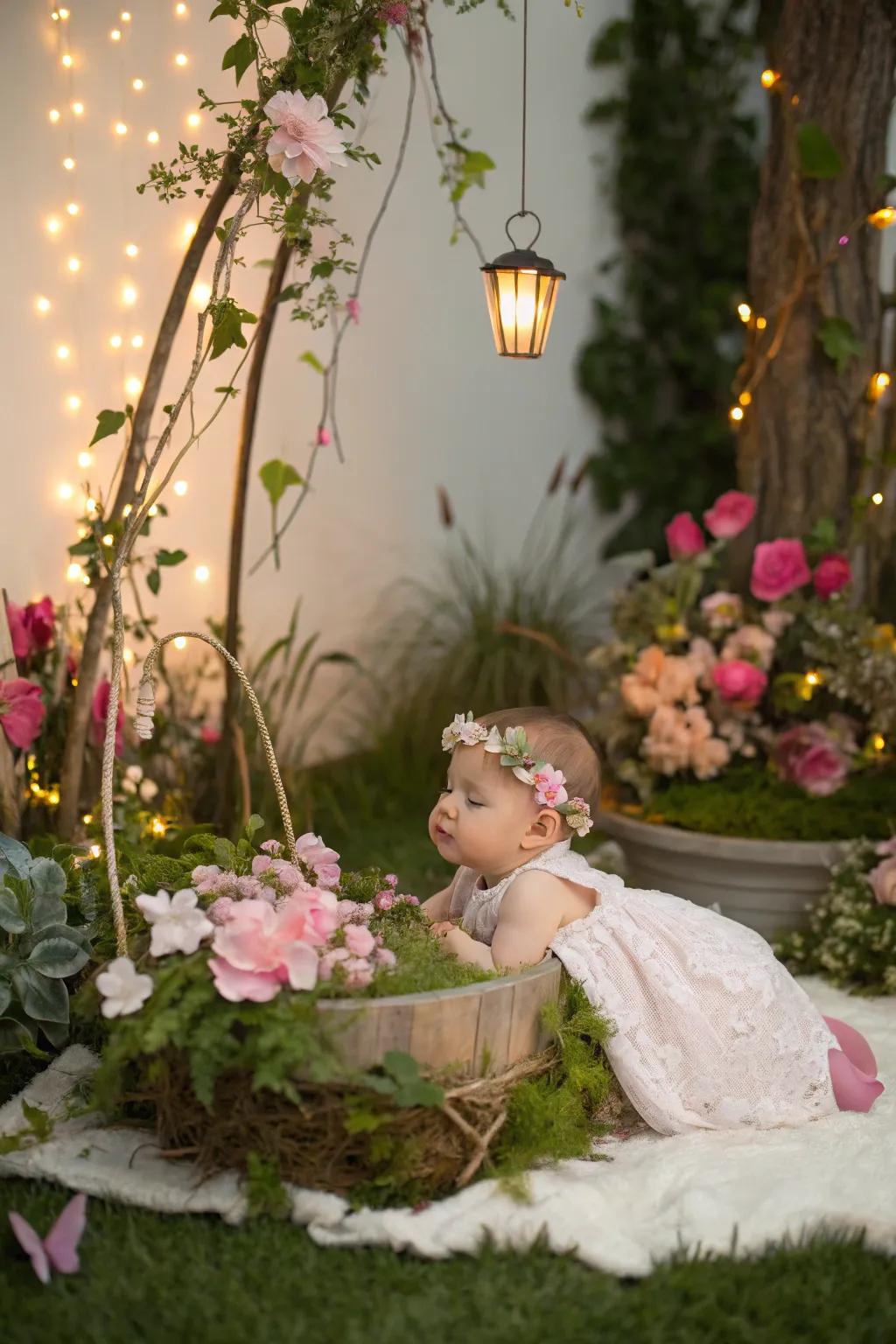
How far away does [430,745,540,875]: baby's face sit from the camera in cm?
222

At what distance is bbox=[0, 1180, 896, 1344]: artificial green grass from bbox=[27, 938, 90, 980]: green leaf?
39 centimetres

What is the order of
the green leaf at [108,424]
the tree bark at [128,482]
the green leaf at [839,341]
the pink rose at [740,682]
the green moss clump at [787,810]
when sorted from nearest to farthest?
the green leaf at [108,424] < the tree bark at [128,482] < the green moss clump at [787,810] < the pink rose at [740,682] < the green leaf at [839,341]

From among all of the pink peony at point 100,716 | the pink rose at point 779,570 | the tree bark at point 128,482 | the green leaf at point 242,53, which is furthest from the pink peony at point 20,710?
the pink rose at point 779,570

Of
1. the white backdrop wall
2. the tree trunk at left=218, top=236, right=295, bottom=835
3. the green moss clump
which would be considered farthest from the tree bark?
the green moss clump

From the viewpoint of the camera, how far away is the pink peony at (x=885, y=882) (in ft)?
9.56

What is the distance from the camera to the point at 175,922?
1834 mm

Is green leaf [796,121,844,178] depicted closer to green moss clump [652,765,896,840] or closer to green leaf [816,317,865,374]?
green leaf [816,317,865,374]

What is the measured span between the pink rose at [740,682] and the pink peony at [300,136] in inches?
A: 66.8

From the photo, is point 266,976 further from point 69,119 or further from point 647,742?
point 69,119

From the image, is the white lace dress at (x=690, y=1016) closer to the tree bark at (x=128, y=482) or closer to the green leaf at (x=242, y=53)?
the tree bark at (x=128, y=482)

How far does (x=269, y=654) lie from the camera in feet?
11.9

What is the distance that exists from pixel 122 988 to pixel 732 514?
2.35 m

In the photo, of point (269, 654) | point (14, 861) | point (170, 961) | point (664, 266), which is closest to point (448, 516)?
point (269, 654)

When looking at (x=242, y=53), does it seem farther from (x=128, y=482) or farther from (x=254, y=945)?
(x=254, y=945)
